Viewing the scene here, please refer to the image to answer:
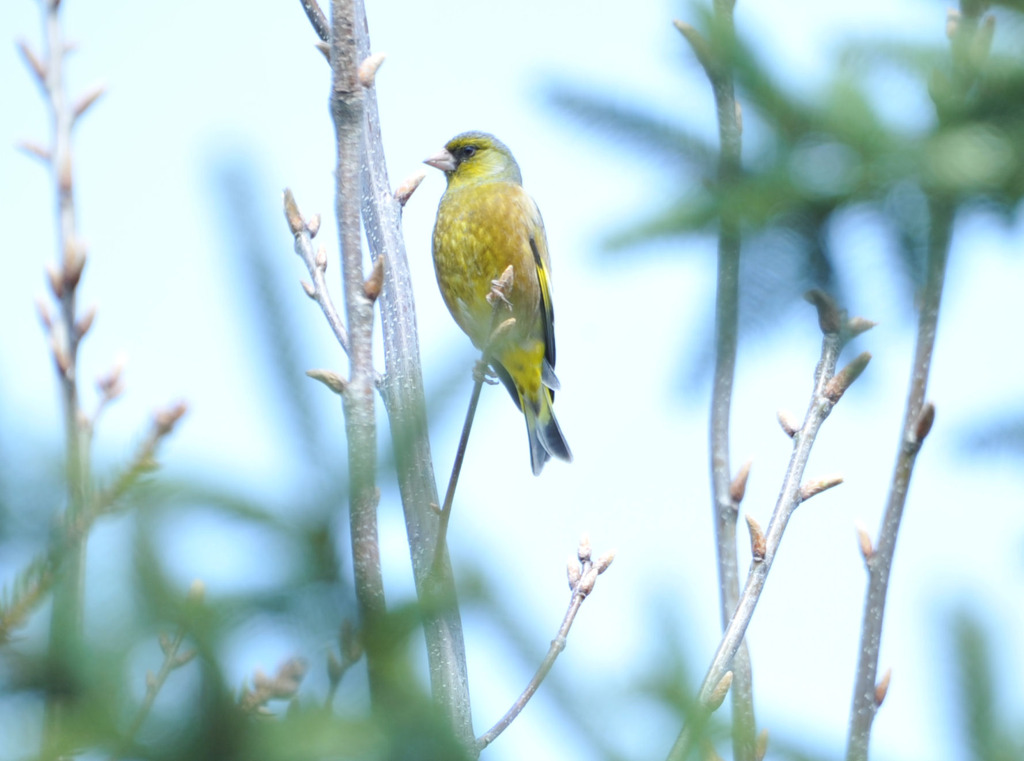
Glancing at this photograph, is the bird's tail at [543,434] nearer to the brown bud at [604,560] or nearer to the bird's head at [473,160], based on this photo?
the bird's head at [473,160]

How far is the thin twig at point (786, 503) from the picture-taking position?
2207mm

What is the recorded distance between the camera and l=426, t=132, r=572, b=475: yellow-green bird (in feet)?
17.5

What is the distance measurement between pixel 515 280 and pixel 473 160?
996 mm

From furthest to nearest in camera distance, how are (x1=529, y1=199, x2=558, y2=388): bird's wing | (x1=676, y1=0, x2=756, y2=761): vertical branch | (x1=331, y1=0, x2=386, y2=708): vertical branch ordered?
(x1=529, y1=199, x2=558, y2=388): bird's wing
(x1=331, y1=0, x2=386, y2=708): vertical branch
(x1=676, y1=0, x2=756, y2=761): vertical branch

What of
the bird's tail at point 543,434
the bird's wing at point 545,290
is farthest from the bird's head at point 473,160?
the bird's tail at point 543,434

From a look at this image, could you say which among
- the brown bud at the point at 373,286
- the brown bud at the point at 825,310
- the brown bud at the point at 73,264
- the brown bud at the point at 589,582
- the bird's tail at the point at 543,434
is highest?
the brown bud at the point at 825,310

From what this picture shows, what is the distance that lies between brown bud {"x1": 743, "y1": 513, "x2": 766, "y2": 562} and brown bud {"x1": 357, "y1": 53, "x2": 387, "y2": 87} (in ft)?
4.17

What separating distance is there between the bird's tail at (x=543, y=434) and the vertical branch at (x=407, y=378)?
2.29 metres

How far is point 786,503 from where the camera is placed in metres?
2.48

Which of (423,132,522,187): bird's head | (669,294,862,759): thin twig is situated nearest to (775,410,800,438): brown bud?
(669,294,862,759): thin twig

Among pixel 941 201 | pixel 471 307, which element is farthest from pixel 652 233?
pixel 471 307

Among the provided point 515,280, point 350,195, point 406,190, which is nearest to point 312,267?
point 406,190

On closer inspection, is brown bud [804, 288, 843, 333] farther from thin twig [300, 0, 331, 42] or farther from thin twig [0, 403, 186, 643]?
thin twig [300, 0, 331, 42]

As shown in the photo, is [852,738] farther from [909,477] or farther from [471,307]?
[471,307]
